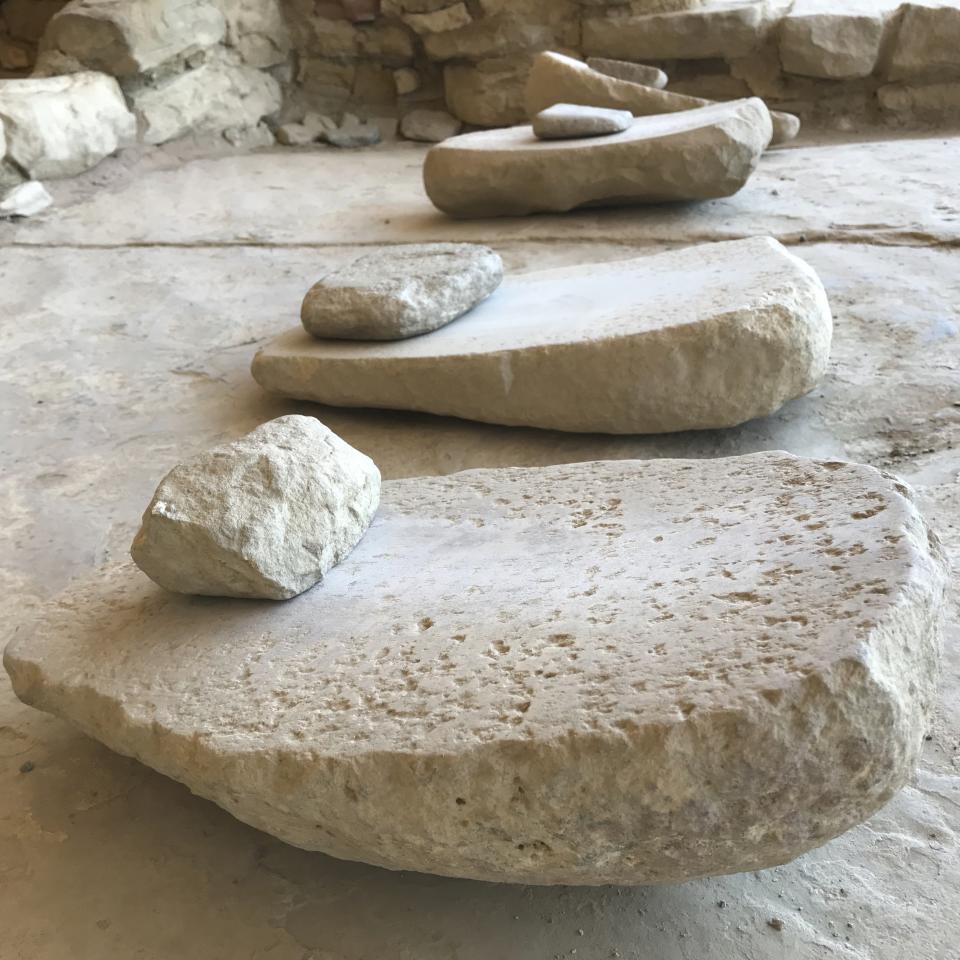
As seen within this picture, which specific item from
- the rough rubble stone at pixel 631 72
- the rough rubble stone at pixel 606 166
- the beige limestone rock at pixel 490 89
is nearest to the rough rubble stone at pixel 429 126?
the beige limestone rock at pixel 490 89

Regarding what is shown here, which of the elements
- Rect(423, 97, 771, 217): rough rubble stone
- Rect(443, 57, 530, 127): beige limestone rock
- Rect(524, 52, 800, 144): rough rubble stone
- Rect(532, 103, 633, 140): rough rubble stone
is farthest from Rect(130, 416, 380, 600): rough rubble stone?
Rect(443, 57, 530, 127): beige limestone rock

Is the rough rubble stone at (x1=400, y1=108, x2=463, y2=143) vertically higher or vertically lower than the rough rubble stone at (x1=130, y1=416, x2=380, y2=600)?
lower

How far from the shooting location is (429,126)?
6.28 m

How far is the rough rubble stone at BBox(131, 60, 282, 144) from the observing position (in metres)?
5.55

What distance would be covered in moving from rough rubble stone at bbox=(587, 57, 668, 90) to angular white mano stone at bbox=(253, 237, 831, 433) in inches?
101

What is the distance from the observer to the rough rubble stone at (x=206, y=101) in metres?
5.55

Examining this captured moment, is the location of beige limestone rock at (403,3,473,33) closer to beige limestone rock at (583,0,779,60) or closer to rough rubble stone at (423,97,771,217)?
beige limestone rock at (583,0,779,60)

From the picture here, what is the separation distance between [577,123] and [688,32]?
1759 mm

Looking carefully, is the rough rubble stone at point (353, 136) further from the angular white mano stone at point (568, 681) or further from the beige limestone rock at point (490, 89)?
the angular white mano stone at point (568, 681)

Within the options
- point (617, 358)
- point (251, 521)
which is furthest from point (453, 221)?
point (251, 521)

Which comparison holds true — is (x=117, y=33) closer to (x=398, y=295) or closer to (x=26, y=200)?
(x=26, y=200)

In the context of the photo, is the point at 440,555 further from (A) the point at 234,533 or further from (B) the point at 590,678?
(B) the point at 590,678

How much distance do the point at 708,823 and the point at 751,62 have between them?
17.4ft

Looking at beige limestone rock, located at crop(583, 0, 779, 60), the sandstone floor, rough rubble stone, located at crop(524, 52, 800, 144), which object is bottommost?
the sandstone floor
